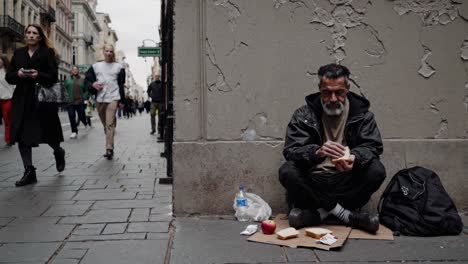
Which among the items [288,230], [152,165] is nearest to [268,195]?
[288,230]

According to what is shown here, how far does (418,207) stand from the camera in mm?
3592

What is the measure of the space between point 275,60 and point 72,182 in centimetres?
303

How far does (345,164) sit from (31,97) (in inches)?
151

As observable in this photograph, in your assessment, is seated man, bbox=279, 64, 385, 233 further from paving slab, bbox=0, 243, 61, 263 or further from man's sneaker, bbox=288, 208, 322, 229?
paving slab, bbox=0, 243, 61, 263

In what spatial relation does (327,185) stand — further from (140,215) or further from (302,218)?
(140,215)

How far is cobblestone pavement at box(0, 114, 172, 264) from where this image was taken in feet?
10.2

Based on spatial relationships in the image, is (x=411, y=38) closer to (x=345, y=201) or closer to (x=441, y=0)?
(x=441, y=0)

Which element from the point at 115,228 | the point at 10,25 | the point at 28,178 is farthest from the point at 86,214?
the point at 10,25

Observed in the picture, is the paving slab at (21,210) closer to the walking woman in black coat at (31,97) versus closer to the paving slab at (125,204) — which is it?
the paving slab at (125,204)

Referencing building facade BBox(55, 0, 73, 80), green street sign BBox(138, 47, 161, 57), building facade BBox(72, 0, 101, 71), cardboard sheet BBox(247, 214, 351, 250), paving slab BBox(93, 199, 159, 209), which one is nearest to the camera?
cardboard sheet BBox(247, 214, 351, 250)

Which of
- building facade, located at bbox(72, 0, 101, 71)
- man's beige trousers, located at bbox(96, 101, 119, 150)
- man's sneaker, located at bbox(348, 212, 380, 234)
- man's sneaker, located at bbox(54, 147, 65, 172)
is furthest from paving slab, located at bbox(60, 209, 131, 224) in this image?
building facade, located at bbox(72, 0, 101, 71)

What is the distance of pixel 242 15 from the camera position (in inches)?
161

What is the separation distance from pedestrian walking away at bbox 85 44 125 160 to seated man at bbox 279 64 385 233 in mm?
4816

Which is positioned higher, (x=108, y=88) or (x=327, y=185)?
(x=108, y=88)
